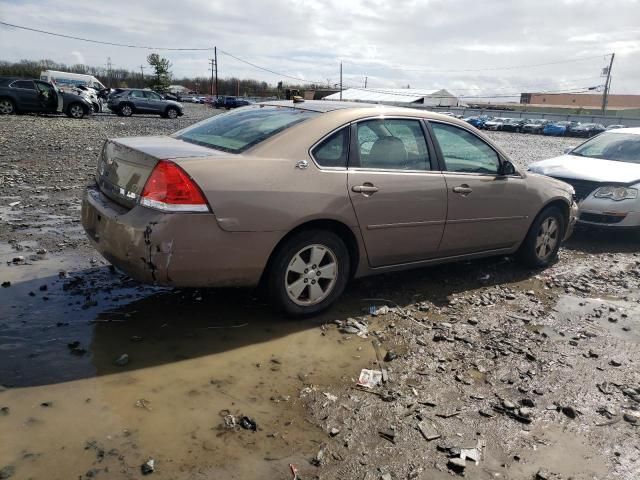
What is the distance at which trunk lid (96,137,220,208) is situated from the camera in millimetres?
3523

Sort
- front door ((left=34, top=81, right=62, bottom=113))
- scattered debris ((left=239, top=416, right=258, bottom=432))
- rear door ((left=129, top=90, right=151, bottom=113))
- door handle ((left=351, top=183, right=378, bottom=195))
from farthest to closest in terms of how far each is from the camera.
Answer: rear door ((left=129, top=90, right=151, bottom=113))
front door ((left=34, top=81, right=62, bottom=113))
door handle ((left=351, top=183, right=378, bottom=195))
scattered debris ((left=239, top=416, right=258, bottom=432))

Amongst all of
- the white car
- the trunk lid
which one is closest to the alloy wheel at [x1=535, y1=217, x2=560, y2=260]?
the white car

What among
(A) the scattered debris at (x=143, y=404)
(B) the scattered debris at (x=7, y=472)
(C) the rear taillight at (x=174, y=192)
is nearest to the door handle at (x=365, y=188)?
(C) the rear taillight at (x=174, y=192)

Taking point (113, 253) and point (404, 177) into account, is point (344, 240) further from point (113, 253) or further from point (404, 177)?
point (113, 253)

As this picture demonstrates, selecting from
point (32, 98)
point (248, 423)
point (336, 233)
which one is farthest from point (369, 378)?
point (32, 98)

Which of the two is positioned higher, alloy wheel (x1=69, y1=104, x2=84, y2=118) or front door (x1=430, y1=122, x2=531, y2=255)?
alloy wheel (x1=69, y1=104, x2=84, y2=118)

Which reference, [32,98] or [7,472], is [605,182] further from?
[32,98]

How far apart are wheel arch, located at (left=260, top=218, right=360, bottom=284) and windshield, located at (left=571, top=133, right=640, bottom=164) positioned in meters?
5.95

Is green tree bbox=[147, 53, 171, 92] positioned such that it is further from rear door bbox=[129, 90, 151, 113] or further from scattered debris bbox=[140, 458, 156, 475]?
scattered debris bbox=[140, 458, 156, 475]

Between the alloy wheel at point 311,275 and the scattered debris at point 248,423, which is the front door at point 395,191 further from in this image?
the scattered debris at point 248,423

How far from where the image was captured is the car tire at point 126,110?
95.1 feet

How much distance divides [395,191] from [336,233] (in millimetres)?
603

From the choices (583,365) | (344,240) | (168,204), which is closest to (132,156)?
(168,204)

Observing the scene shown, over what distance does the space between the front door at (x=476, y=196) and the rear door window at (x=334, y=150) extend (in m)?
1.03
